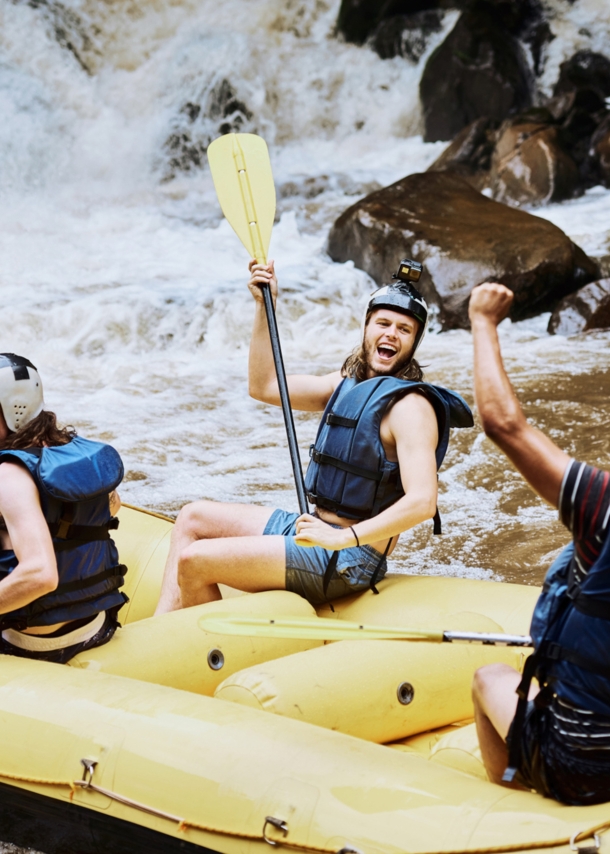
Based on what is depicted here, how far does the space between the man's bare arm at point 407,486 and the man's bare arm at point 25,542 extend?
0.56 m

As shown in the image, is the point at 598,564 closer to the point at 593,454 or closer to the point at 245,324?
the point at 593,454

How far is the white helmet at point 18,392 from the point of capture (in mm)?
2217

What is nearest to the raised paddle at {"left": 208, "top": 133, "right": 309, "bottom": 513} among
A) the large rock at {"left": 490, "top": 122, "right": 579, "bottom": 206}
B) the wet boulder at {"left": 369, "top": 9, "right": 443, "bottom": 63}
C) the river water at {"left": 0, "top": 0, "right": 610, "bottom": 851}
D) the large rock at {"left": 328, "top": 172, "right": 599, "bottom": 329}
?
the river water at {"left": 0, "top": 0, "right": 610, "bottom": 851}

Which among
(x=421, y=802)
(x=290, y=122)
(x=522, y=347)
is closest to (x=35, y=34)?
(x=290, y=122)

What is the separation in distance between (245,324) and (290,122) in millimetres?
6265

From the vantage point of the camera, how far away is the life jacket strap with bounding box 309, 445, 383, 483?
256 cm

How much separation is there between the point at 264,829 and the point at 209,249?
9451 millimetres

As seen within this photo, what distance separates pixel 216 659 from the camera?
2.39 meters

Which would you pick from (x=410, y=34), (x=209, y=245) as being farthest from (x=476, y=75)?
(x=209, y=245)

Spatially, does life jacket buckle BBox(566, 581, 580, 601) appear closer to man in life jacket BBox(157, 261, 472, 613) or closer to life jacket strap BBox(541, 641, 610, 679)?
life jacket strap BBox(541, 641, 610, 679)

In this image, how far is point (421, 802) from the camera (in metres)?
1.64

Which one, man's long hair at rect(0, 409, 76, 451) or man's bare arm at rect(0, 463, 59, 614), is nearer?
man's bare arm at rect(0, 463, 59, 614)

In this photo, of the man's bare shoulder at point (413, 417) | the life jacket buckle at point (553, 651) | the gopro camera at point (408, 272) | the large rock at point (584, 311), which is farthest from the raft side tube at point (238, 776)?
the large rock at point (584, 311)

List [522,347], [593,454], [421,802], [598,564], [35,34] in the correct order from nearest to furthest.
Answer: [598,564], [421,802], [593,454], [522,347], [35,34]
